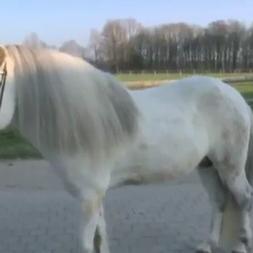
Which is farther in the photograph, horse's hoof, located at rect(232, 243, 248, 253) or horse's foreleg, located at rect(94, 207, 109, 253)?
horse's hoof, located at rect(232, 243, 248, 253)

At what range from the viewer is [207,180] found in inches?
187

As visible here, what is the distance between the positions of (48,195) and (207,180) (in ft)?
9.58

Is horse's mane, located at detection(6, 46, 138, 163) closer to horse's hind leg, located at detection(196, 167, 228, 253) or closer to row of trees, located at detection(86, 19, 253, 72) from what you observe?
horse's hind leg, located at detection(196, 167, 228, 253)

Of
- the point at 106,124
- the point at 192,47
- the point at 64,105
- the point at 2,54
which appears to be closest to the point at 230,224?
the point at 106,124

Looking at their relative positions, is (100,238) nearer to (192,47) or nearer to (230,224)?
(230,224)

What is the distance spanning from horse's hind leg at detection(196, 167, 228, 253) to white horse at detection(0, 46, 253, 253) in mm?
168

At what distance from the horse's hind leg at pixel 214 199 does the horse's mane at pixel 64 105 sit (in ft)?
4.14

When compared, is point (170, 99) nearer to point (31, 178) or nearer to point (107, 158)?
point (107, 158)

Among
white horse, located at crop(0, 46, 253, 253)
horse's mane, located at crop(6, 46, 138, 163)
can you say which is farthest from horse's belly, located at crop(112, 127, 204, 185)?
horse's mane, located at crop(6, 46, 138, 163)

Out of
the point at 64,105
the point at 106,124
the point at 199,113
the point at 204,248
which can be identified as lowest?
the point at 204,248

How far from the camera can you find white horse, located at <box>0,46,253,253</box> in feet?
11.5

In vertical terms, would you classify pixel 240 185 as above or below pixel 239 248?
above

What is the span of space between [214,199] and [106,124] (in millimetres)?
1556

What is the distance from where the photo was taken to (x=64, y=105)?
11.6 feet
